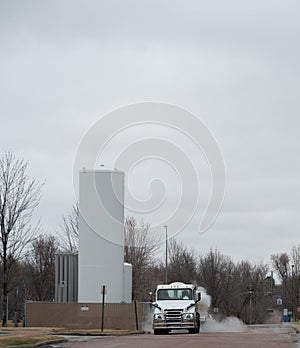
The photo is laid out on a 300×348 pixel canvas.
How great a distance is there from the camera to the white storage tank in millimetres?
53094

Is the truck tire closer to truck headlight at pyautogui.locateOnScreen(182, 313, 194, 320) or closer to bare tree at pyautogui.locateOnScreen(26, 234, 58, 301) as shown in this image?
truck headlight at pyautogui.locateOnScreen(182, 313, 194, 320)

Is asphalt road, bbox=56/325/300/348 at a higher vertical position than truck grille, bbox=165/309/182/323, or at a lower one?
lower

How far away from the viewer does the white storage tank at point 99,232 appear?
5309 centimetres

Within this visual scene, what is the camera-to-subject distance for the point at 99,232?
53.1m

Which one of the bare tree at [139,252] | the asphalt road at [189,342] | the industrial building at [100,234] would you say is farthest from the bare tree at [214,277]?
the asphalt road at [189,342]

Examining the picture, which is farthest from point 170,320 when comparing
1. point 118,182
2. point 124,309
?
point 118,182

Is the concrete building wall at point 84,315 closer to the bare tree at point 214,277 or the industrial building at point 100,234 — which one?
the industrial building at point 100,234

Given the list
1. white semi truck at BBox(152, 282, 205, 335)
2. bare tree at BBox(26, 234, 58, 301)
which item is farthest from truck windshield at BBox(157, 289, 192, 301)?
bare tree at BBox(26, 234, 58, 301)

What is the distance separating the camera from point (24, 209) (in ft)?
163

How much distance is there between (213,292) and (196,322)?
52.5 meters

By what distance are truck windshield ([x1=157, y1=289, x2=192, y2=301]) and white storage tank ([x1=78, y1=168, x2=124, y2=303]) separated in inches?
433

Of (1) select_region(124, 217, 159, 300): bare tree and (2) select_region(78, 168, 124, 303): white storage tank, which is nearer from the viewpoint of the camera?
(2) select_region(78, 168, 124, 303): white storage tank

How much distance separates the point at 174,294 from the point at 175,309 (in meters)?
1.26

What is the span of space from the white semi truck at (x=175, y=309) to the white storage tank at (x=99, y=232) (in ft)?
35.5
